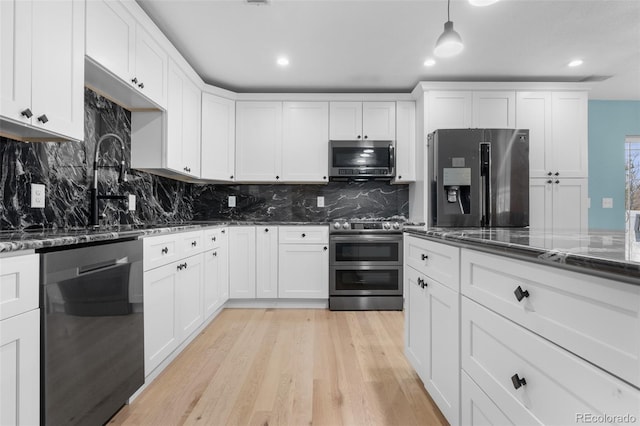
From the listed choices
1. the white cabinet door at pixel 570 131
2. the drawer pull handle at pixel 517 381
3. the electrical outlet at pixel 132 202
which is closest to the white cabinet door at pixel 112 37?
the electrical outlet at pixel 132 202

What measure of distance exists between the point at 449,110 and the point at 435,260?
2442mm

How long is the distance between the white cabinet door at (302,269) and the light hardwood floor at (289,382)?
0.56m

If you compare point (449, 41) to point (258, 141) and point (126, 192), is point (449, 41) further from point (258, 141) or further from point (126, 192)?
point (126, 192)

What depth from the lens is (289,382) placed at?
5.91 ft

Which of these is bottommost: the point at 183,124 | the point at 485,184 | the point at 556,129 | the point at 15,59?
the point at 485,184

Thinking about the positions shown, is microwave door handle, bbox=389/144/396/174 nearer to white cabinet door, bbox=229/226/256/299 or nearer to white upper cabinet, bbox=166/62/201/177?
white cabinet door, bbox=229/226/256/299

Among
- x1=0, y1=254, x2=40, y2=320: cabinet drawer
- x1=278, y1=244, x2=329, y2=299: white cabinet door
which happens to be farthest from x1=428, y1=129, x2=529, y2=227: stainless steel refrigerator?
x1=0, y1=254, x2=40, y2=320: cabinet drawer

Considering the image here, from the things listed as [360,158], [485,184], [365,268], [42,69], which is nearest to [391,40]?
[360,158]

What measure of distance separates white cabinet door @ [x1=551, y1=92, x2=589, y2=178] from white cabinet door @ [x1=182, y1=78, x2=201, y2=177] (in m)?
3.84

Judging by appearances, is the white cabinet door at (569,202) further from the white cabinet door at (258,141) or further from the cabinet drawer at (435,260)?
the white cabinet door at (258,141)

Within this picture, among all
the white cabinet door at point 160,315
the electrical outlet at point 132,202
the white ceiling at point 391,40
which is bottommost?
the white cabinet door at point 160,315

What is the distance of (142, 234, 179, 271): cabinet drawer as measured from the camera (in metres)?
1.67

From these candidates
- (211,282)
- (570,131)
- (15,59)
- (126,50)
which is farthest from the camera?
(570,131)

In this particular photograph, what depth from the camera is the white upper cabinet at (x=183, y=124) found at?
8.38 feet
